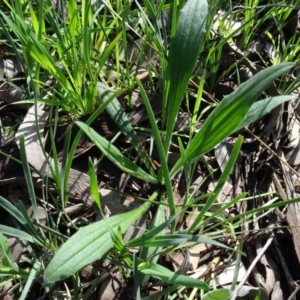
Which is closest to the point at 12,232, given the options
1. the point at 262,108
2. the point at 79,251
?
the point at 79,251

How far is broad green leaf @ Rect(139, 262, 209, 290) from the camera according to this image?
935 mm

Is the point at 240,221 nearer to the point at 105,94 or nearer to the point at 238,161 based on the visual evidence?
the point at 238,161

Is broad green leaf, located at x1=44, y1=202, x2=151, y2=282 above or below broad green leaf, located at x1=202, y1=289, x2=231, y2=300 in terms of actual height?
above

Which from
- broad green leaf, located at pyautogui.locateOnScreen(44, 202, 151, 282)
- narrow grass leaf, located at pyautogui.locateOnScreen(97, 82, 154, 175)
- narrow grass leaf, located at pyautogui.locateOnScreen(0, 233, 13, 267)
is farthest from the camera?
narrow grass leaf, located at pyautogui.locateOnScreen(97, 82, 154, 175)

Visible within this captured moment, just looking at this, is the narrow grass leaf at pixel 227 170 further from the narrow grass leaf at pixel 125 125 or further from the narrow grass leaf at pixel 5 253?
the narrow grass leaf at pixel 5 253

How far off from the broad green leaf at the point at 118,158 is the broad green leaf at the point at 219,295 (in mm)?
266

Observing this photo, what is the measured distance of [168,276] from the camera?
0.98 m

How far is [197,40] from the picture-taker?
1002mm

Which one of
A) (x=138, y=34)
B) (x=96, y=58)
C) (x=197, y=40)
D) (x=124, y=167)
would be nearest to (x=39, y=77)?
(x=96, y=58)

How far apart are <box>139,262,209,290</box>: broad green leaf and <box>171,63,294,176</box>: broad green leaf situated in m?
0.22

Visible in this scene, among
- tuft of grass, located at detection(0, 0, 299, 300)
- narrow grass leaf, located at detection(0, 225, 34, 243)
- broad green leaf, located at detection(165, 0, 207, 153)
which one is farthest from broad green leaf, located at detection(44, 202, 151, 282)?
broad green leaf, located at detection(165, 0, 207, 153)

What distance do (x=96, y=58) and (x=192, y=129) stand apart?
0.30 metres

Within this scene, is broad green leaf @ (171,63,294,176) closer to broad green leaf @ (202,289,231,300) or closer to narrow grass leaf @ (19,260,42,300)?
broad green leaf @ (202,289,231,300)

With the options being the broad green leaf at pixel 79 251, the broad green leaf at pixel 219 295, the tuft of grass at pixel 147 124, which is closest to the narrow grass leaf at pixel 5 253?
the tuft of grass at pixel 147 124
